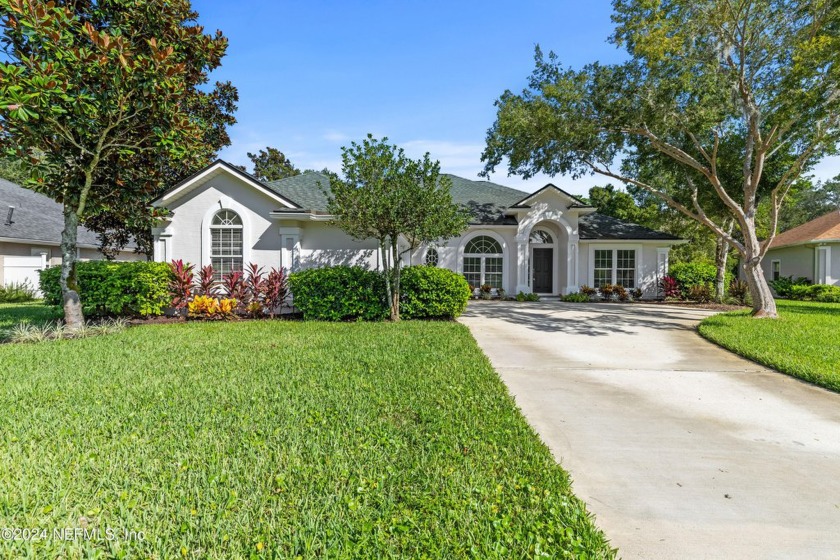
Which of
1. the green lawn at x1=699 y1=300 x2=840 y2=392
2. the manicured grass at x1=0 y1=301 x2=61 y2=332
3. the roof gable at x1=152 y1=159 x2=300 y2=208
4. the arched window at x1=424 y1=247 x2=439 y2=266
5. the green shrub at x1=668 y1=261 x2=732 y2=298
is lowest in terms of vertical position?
the green lawn at x1=699 y1=300 x2=840 y2=392

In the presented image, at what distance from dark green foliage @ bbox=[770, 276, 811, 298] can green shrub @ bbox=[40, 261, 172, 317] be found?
28.9 metres

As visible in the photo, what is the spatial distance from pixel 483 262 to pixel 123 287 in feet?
44.6

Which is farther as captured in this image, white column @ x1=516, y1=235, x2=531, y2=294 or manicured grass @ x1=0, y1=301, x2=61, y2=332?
white column @ x1=516, y1=235, x2=531, y2=294

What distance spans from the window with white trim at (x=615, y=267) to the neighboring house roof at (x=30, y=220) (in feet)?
77.4

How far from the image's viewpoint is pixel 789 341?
7.96 metres

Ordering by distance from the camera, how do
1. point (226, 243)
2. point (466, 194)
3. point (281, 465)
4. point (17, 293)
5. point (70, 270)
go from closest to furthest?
point (281, 465) < point (70, 270) < point (226, 243) < point (17, 293) < point (466, 194)

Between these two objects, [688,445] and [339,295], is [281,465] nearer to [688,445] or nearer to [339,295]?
[688,445]

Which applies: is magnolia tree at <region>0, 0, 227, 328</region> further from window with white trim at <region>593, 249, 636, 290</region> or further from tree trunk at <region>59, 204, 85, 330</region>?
window with white trim at <region>593, 249, 636, 290</region>

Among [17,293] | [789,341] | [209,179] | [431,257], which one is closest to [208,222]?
[209,179]

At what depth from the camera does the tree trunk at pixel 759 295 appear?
11188mm

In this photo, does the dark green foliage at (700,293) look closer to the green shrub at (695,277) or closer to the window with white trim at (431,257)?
the green shrub at (695,277)

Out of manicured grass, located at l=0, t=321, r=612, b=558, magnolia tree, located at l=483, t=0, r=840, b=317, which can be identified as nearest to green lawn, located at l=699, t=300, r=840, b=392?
magnolia tree, located at l=483, t=0, r=840, b=317

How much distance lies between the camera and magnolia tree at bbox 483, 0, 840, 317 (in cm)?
992

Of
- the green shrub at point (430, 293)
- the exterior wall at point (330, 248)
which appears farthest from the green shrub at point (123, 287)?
the green shrub at point (430, 293)
